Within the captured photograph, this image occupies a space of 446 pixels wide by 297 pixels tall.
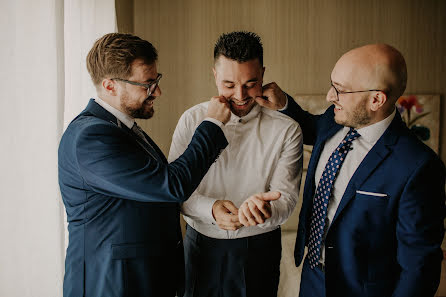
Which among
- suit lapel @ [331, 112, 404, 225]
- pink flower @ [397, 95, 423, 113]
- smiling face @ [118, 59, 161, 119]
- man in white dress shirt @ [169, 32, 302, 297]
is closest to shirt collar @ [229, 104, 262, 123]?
man in white dress shirt @ [169, 32, 302, 297]

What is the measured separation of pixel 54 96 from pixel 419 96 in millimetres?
3659

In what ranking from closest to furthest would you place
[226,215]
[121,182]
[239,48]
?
[121,182]
[226,215]
[239,48]

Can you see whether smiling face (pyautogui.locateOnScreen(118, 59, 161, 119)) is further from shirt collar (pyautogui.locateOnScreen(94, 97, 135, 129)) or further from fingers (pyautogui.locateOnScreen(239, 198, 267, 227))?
fingers (pyautogui.locateOnScreen(239, 198, 267, 227))

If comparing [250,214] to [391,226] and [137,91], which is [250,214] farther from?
[137,91]

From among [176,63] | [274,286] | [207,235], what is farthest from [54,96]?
[176,63]

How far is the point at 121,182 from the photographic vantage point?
117cm

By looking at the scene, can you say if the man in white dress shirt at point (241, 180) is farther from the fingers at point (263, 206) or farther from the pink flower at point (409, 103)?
the pink flower at point (409, 103)

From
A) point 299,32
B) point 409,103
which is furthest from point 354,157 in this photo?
point 409,103

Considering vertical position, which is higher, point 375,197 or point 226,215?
point 375,197

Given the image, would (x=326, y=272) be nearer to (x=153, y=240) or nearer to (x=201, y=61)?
(x=153, y=240)

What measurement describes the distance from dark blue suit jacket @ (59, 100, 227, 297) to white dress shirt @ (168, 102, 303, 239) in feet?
0.98

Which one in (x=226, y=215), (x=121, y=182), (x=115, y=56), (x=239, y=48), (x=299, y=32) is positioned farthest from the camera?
(x=299, y=32)

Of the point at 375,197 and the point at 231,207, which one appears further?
the point at 231,207

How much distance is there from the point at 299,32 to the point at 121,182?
123 inches
